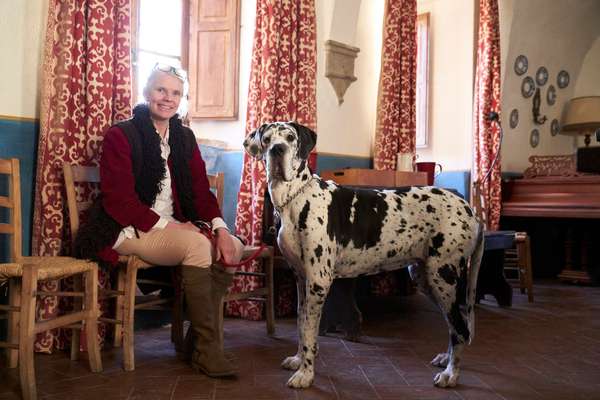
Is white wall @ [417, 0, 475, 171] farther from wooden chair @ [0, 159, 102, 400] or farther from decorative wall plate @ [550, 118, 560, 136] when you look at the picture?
wooden chair @ [0, 159, 102, 400]

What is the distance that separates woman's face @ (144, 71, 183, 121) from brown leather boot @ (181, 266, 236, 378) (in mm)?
796

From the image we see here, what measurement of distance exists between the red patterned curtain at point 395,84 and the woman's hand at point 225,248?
8.54 ft

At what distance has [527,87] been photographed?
268 inches

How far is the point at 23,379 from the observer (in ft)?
7.10

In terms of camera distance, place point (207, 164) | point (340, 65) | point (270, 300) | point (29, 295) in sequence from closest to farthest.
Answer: point (29, 295), point (270, 300), point (207, 164), point (340, 65)

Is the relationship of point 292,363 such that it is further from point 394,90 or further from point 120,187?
point 394,90

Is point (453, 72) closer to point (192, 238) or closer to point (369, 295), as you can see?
point (369, 295)

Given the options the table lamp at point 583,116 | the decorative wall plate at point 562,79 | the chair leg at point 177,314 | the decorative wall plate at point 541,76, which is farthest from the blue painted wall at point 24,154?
the decorative wall plate at point 562,79

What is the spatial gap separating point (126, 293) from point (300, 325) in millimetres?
833

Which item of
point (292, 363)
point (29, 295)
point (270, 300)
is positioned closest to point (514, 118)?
point (270, 300)

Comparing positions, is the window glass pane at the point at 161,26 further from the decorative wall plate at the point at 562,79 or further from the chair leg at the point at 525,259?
the decorative wall plate at the point at 562,79

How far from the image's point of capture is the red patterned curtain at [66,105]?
9.31 feet

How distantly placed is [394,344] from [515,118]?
4.34 m

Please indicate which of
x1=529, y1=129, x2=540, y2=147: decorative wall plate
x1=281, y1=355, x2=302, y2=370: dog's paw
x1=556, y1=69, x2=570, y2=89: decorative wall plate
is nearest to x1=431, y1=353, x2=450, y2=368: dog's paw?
x1=281, y1=355, x2=302, y2=370: dog's paw
